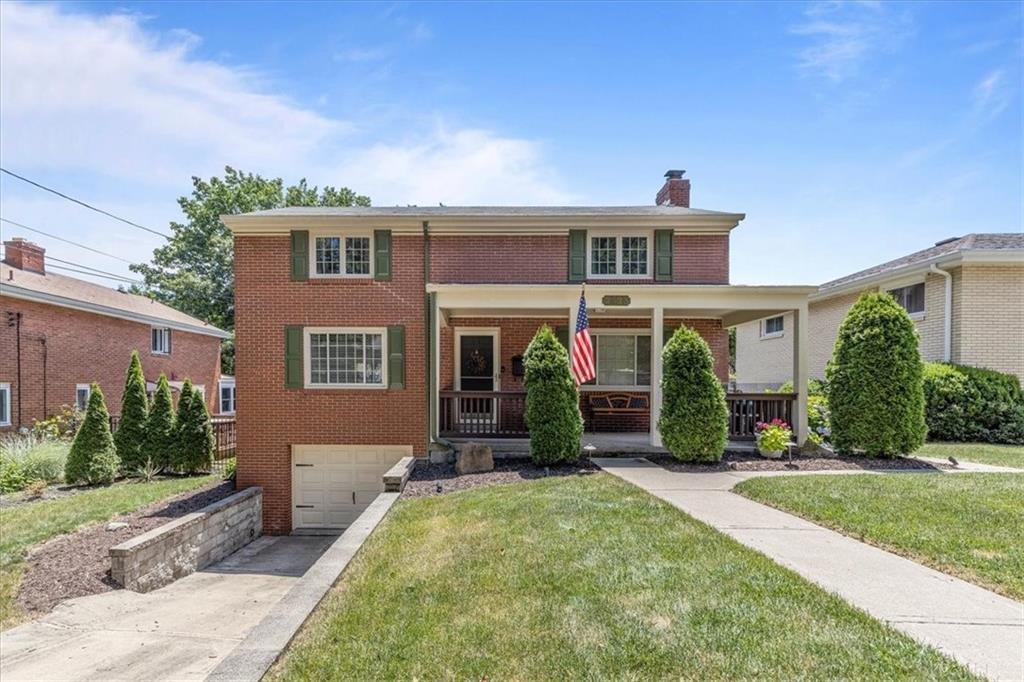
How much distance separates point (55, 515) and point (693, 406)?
11.3m

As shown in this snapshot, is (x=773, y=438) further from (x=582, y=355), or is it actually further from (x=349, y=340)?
(x=349, y=340)

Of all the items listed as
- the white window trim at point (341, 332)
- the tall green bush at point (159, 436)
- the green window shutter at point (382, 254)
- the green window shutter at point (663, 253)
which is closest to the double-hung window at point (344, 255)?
the green window shutter at point (382, 254)

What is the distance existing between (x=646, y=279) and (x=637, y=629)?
928 cm

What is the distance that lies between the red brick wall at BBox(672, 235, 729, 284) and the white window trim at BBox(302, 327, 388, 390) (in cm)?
680

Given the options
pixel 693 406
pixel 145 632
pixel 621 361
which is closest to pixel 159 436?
pixel 145 632

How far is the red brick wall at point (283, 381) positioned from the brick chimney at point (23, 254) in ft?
39.1

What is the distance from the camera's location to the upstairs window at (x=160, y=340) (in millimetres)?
19547

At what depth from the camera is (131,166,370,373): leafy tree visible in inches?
1198

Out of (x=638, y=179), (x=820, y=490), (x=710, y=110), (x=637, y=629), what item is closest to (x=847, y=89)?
(x=710, y=110)

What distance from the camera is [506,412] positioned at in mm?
11836

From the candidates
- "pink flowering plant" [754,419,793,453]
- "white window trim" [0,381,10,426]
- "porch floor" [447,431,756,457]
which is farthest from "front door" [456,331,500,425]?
"white window trim" [0,381,10,426]

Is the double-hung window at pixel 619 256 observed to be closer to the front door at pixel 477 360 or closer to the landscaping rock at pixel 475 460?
the front door at pixel 477 360

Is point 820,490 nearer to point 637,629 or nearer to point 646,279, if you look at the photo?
point 637,629

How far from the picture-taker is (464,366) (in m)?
12.2
